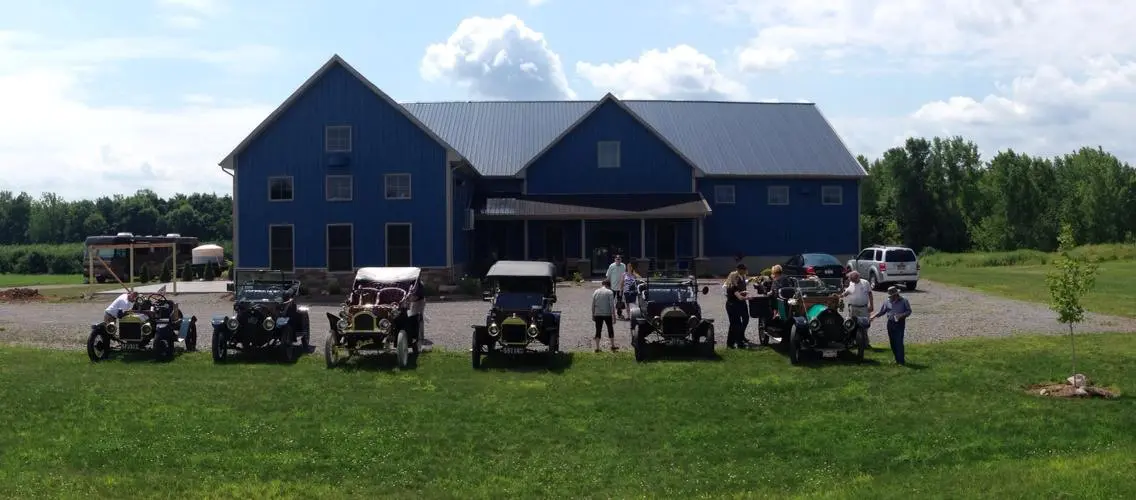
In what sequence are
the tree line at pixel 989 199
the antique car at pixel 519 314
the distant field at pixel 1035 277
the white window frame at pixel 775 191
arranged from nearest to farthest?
the antique car at pixel 519 314, the distant field at pixel 1035 277, the white window frame at pixel 775 191, the tree line at pixel 989 199

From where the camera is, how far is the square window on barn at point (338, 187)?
3697 centimetres

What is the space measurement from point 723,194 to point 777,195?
8.01 feet

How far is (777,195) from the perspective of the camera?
4581 centimetres

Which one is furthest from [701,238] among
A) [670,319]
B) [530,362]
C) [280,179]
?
[530,362]

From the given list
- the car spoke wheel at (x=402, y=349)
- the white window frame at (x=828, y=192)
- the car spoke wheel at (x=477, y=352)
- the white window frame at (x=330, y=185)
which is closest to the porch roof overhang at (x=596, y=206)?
the white window frame at (x=330, y=185)

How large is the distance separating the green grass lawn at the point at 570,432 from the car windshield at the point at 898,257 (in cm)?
1719

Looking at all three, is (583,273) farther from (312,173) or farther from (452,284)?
(312,173)

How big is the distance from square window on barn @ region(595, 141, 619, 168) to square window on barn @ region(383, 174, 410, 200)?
9903 mm

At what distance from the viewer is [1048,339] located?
20922 mm

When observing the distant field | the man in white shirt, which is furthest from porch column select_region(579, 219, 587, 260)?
the man in white shirt

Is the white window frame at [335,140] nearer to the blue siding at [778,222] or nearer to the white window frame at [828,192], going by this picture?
the blue siding at [778,222]

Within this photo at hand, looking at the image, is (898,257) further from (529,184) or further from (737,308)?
(737,308)

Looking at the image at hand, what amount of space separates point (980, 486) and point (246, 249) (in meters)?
31.0

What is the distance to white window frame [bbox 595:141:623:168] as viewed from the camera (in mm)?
43503
